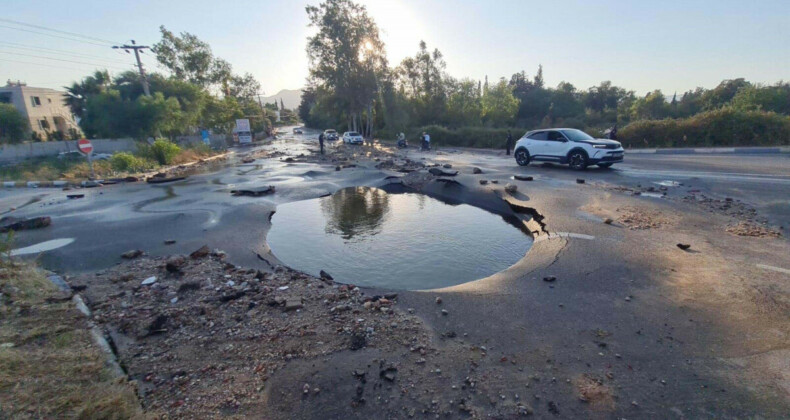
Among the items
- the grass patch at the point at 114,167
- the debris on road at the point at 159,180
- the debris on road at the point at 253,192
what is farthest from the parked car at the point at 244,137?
the debris on road at the point at 253,192

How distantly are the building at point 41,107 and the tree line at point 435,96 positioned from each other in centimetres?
3461

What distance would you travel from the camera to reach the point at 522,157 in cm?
1767

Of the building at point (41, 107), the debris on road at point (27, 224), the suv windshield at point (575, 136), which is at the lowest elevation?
the debris on road at point (27, 224)

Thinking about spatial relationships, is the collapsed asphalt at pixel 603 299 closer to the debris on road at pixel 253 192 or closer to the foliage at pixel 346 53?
the debris on road at pixel 253 192

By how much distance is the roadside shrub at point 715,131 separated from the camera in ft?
64.7

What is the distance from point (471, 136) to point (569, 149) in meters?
21.0

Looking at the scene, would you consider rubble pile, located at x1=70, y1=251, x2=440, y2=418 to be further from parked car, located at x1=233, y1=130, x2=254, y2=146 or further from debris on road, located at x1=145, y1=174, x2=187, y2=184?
parked car, located at x1=233, y1=130, x2=254, y2=146

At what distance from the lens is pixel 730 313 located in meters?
4.08

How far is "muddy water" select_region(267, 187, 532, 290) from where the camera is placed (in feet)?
21.3

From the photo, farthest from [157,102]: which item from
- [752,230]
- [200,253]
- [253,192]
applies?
[752,230]

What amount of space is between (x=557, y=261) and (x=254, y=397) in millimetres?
5000

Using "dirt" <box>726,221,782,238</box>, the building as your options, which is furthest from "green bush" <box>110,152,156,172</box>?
the building

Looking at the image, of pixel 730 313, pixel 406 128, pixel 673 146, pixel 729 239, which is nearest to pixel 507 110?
pixel 406 128

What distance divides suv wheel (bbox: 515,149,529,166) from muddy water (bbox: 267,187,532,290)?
750 cm
